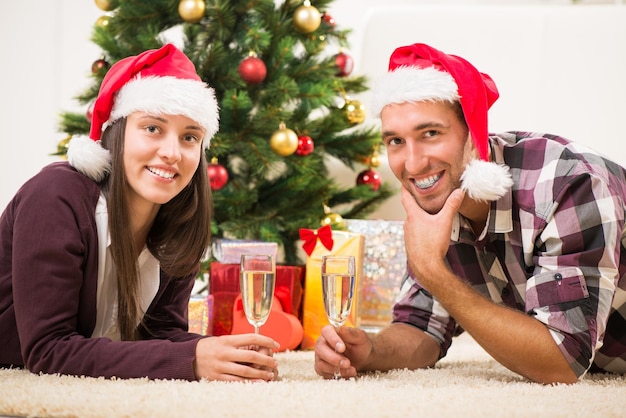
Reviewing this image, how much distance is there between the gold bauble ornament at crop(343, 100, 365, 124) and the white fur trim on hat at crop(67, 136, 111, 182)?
5.03 feet

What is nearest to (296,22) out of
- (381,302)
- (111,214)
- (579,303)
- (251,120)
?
(251,120)

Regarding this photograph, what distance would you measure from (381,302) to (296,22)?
3.81 ft

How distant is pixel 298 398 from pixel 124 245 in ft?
1.92

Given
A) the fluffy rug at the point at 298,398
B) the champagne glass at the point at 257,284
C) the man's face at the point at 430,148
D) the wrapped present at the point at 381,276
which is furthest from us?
the wrapped present at the point at 381,276

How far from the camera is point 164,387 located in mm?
1428

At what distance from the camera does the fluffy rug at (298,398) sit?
4.25 ft

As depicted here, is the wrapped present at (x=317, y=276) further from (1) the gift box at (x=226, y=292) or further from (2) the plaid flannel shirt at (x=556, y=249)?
(2) the plaid flannel shirt at (x=556, y=249)

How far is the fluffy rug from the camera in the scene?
1.29 m

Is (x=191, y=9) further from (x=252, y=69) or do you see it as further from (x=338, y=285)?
(x=338, y=285)

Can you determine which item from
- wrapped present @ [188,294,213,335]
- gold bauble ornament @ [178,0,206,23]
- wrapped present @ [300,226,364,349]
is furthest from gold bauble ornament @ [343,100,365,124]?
wrapped present @ [188,294,213,335]

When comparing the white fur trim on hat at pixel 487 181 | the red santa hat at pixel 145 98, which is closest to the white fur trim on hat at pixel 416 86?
the white fur trim on hat at pixel 487 181

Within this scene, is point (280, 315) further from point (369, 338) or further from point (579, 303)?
point (579, 303)

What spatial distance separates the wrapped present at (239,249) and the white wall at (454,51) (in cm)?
103

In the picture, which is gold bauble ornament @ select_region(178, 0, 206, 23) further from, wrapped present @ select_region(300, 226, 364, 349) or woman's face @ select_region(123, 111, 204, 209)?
woman's face @ select_region(123, 111, 204, 209)
